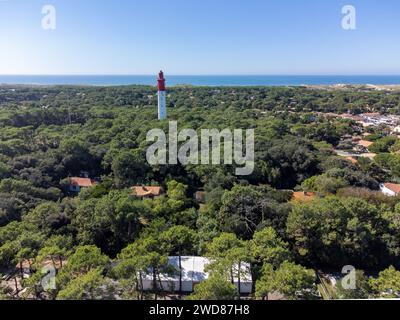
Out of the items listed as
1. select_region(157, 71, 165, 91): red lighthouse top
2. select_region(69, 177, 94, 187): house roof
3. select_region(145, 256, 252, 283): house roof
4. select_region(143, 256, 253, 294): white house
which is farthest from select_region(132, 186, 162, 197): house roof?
select_region(157, 71, 165, 91): red lighthouse top

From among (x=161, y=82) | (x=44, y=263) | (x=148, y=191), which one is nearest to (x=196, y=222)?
(x=44, y=263)

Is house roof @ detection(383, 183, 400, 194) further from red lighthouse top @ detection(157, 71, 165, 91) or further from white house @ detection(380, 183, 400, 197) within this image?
red lighthouse top @ detection(157, 71, 165, 91)

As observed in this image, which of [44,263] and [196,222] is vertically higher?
[196,222]

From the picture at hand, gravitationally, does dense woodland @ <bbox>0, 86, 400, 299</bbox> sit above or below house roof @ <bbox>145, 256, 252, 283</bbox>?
above

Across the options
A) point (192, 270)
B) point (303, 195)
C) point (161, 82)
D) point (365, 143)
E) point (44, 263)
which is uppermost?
point (161, 82)

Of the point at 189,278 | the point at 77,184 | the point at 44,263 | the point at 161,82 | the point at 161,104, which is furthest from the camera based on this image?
the point at 161,104

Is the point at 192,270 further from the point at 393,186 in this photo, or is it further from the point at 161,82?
the point at 161,82

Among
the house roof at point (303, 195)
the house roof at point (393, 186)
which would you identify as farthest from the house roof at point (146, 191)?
the house roof at point (393, 186)
